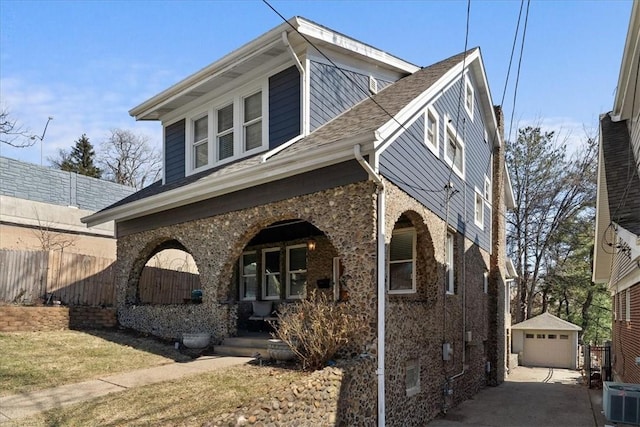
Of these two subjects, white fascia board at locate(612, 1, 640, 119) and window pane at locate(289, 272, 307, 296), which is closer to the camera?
white fascia board at locate(612, 1, 640, 119)

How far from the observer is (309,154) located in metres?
8.47

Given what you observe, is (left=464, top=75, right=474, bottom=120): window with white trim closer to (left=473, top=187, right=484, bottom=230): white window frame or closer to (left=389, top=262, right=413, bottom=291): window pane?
(left=473, top=187, right=484, bottom=230): white window frame

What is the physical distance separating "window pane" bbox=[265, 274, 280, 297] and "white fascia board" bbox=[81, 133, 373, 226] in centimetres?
391

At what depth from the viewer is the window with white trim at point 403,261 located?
1082cm

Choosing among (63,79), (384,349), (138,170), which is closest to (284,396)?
(384,349)

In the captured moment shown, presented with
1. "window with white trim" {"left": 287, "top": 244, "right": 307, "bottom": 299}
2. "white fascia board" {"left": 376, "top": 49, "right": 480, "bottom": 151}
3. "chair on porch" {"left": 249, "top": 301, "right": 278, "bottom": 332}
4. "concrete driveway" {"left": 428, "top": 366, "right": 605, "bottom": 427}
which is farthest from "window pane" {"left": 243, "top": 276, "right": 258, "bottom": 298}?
"white fascia board" {"left": 376, "top": 49, "right": 480, "bottom": 151}

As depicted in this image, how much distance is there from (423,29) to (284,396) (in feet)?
21.4

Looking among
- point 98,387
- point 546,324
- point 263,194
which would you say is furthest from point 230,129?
point 546,324

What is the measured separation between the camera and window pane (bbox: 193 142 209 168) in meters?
12.6

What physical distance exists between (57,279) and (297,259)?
6429mm

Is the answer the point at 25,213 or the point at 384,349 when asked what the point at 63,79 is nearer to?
the point at 25,213

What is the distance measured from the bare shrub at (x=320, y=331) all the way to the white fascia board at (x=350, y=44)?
17.8 ft

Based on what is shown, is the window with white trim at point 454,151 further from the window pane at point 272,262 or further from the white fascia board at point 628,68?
the window pane at point 272,262

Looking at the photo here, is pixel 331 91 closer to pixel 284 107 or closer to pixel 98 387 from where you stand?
pixel 284 107
